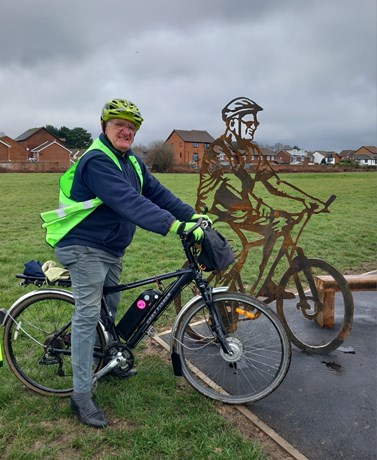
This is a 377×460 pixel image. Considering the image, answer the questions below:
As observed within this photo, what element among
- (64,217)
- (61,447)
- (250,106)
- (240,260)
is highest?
(250,106)

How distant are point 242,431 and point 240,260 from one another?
1.50 metres

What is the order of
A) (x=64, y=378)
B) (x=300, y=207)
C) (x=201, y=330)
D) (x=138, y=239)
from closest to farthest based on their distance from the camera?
(x=64, y=378) → (x=201, y=330) → (x=138, y=239) → (x=300, y=207)

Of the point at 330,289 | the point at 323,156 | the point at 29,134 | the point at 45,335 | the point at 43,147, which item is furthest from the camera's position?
the point at 323,156

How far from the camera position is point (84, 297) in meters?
2.83

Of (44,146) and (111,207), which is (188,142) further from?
(111,207)

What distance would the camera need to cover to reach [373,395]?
3.16 metres

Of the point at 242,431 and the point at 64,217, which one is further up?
the point at 64,217

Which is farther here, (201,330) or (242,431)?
(201,330)


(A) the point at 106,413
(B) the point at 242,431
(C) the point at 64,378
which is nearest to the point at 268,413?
(B) the point at 242,431

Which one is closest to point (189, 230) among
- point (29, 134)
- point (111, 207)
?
point (111, 207)

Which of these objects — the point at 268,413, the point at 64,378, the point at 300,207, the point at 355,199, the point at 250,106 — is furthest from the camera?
the point at 355,199

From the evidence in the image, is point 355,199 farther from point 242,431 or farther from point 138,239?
point 242,431

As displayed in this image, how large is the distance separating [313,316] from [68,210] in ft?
8.98

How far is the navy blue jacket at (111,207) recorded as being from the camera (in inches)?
103
